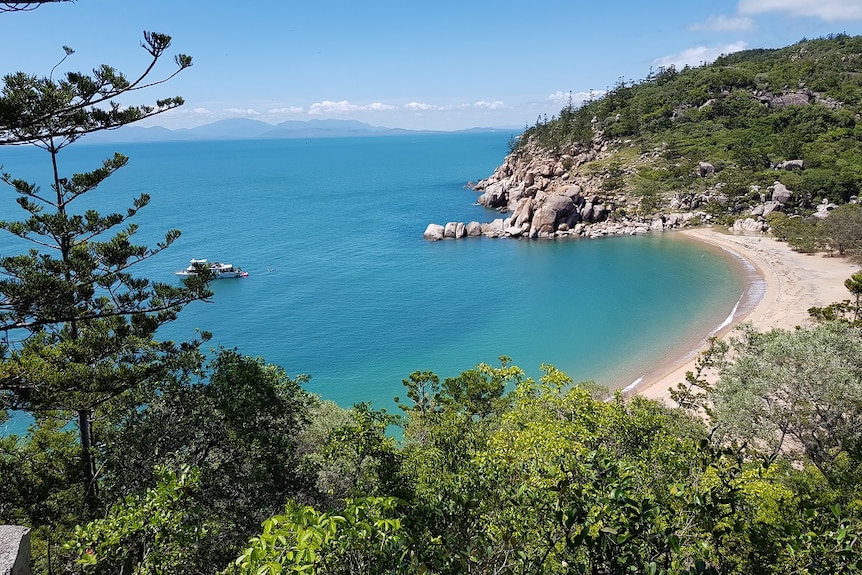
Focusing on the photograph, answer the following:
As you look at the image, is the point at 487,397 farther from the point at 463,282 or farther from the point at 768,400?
the point at 463,282

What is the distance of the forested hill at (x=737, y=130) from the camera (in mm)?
62156

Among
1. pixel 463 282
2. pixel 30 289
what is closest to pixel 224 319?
pixel 463 282

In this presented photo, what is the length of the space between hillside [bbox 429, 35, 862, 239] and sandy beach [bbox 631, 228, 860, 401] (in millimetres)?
6442

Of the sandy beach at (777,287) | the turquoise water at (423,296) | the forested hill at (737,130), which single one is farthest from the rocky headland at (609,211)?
the sandy beach at (777,287)

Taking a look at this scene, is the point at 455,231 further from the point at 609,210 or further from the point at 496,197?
the point at 496,197

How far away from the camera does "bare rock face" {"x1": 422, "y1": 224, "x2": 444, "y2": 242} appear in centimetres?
6494

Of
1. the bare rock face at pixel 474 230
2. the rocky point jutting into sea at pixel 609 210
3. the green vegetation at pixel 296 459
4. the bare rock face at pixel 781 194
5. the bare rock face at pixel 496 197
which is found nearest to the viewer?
the green vegetation at pixel 296 459

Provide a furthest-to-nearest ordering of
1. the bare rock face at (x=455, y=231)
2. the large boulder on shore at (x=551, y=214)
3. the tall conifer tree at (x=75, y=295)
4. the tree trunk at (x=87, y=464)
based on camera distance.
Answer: the bare rock face at (x=455, y=231) → the large boulder on shore at (x=551, y=214) → the tree trunk at (x=87, y=464) → the tall conifer tree at (x=75, y=295)

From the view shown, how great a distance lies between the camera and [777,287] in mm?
40562

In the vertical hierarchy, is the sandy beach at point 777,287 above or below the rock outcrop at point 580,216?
below

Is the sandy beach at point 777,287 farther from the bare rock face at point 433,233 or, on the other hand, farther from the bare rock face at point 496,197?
the bare rock face at point 496,197

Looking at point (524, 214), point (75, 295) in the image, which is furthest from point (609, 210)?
point (75, 295)

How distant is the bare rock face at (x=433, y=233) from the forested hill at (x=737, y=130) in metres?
27.4

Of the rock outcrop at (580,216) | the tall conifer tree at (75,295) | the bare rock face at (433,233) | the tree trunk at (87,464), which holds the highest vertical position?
the tall conifer tree at (75,295)
